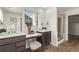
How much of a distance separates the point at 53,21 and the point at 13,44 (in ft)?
2.62

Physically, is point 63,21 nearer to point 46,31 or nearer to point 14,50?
point 46,31

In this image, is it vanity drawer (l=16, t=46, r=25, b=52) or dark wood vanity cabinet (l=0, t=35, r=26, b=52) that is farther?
vanity drawer (l=16, t=46, r=25, b=52)

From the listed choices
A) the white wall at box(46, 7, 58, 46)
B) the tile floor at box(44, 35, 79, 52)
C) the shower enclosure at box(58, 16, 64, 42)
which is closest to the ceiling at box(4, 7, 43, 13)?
the white wall at box(46, 7, 58, 46)

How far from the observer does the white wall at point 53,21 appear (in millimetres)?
1524

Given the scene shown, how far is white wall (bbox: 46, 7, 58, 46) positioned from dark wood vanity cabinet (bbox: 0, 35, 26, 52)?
0.54 meters

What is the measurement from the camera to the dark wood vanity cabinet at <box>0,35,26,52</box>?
54.5 inches

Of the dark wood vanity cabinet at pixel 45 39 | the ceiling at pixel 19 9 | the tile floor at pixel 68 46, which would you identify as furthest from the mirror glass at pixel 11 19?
the tile floor at pixel 68 46

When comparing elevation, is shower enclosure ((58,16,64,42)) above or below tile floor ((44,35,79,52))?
above

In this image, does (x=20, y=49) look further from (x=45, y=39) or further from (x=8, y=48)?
(x=45, y=39)

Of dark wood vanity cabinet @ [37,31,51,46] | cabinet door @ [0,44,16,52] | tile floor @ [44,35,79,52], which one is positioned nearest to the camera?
cabinet door @ [0,44,16,52]

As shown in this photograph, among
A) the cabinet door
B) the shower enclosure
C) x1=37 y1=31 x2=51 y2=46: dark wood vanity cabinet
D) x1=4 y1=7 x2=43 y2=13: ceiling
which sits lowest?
the cabinet door

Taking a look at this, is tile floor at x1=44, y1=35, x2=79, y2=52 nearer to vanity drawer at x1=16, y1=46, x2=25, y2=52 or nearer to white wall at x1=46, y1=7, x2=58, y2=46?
white wall at x1=46, y1=7, x2=58, y2=46
